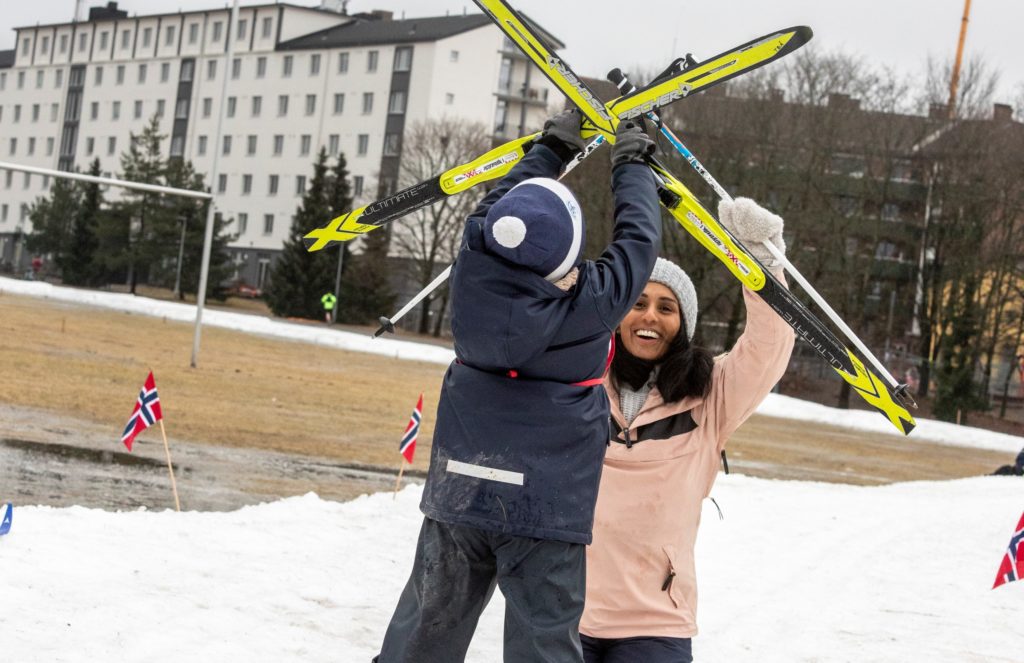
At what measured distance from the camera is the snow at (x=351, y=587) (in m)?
5.34

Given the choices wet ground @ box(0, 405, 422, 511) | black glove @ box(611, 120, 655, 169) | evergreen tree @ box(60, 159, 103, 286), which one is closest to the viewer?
black glove @ box(611, 120, 655, 169)

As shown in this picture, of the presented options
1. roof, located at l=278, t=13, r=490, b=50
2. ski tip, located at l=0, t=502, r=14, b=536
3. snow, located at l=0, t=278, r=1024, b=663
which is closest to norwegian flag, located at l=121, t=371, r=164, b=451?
snow, located at l=0, t=278, r=1024, b=663

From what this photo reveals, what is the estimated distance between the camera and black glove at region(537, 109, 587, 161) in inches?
130

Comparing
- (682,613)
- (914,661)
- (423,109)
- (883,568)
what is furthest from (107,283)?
(423,109)

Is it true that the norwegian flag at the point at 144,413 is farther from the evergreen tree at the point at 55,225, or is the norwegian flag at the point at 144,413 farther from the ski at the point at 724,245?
the evergreen tree at the point at 55,225

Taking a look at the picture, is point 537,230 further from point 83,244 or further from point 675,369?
point 83,244

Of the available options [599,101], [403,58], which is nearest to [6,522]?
[599,101]

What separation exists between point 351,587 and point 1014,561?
13.9ft

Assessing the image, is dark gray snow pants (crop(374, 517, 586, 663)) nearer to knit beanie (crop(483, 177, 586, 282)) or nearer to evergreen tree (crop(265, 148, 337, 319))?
knit beanie (crop(483, 177, 586, 282))

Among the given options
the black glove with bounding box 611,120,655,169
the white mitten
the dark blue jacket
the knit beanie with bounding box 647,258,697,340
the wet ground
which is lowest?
the wet ground

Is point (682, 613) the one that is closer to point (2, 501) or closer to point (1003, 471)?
point (2, 501)

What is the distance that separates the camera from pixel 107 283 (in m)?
27.7

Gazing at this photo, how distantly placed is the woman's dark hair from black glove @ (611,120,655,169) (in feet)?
2.26

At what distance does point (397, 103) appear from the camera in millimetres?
76438
